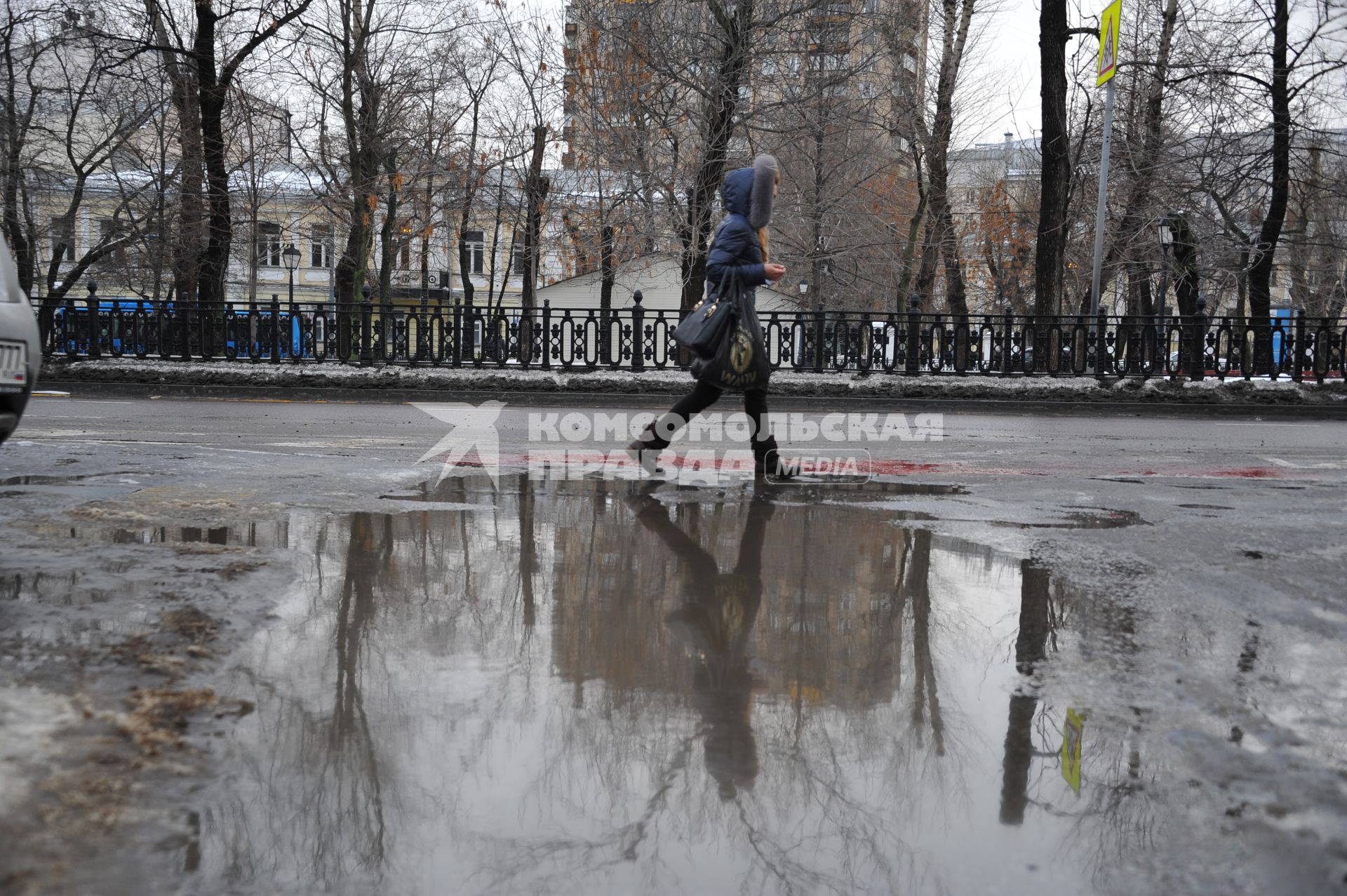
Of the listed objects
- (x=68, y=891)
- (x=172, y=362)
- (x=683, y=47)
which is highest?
(x=683, y=47)

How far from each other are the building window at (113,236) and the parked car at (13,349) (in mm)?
30008

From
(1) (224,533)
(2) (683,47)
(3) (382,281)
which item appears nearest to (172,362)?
(2) (683,47)

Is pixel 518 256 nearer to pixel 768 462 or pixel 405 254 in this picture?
pixel 405 254

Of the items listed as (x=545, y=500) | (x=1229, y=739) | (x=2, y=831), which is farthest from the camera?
(x=545, y=500)

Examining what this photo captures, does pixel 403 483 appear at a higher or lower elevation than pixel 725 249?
lower

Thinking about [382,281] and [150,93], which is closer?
[150,93]

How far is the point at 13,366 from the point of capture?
5484mm

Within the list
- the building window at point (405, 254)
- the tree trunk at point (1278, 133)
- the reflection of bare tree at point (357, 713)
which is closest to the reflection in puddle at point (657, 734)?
the reflection of bare tree at point (357, 713)

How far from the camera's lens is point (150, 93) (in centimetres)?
2973

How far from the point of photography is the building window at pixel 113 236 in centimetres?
3312

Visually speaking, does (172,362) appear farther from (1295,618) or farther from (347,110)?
(1295,618)

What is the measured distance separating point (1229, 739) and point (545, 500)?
429cm

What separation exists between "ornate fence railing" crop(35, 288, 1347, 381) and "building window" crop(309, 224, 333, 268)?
2558cm

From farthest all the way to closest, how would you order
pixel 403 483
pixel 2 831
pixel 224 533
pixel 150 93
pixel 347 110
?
pixel 347 110
pixel 150 93
pixel 403 483
pixel 224 533
pixel 2 831
